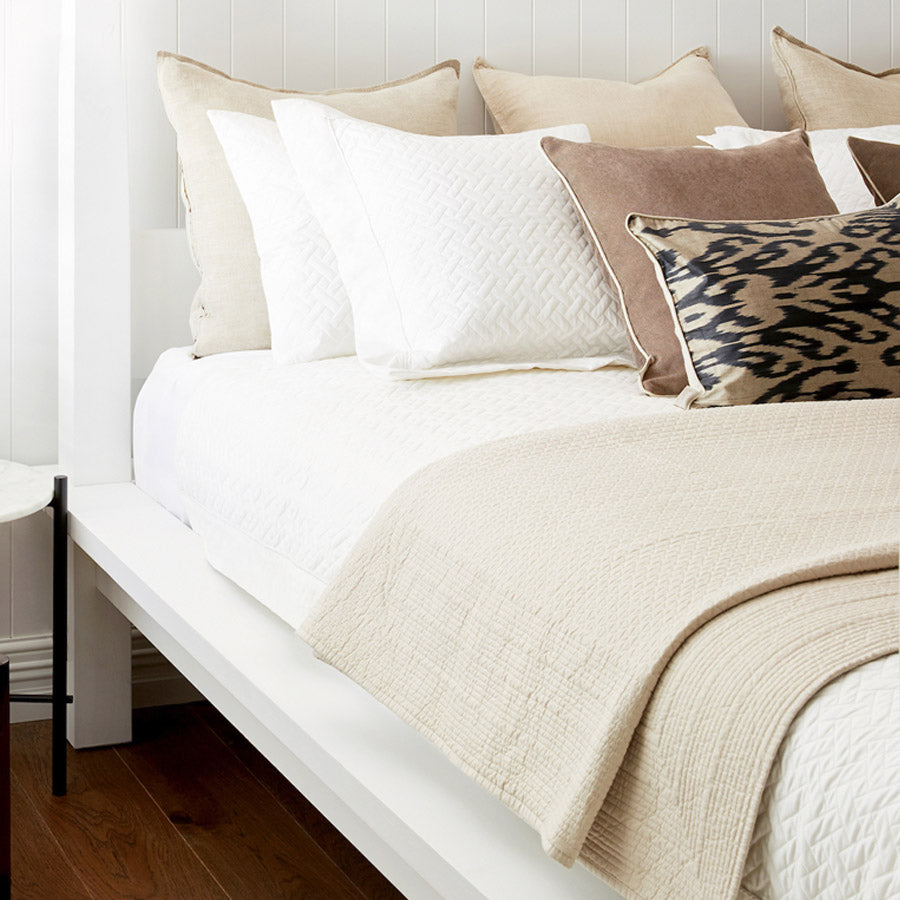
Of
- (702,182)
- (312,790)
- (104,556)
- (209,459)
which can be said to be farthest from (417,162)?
(312,790)

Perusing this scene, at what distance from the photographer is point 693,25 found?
2.60 m

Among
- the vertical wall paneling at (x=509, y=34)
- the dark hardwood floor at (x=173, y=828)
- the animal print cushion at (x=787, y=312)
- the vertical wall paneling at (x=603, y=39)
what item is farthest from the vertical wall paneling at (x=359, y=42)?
the dark hardwood floor at (x=173, y=828)

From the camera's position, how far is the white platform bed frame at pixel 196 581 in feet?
3.28

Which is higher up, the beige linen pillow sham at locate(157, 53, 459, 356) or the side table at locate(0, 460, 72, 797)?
the beige linen pillow sham at locate(157, 53, 459, 356)

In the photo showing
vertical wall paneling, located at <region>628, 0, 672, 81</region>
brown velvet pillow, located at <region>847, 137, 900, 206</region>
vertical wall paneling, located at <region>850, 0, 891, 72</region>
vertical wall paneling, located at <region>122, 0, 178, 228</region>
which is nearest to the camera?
brown velvet pillow, located at <region>847, 137, 900, 206</region>

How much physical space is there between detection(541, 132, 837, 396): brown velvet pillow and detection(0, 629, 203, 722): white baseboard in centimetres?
118

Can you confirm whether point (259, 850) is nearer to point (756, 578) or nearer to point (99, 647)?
point (99, 647)

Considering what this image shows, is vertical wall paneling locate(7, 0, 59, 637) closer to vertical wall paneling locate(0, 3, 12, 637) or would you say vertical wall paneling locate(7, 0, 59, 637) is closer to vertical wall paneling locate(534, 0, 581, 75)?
vertical wall paneling locate(0, 3, 12, 637)

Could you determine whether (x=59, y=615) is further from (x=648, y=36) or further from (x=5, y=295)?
(x=648, y=36)

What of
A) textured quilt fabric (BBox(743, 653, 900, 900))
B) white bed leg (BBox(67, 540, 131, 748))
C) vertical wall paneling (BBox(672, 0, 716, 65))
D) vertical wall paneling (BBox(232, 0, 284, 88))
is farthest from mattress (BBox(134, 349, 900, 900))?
vertical wall paneling (BBox(672, 0, 716, 65))

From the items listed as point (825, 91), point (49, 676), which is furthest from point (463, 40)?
point (49, 676)

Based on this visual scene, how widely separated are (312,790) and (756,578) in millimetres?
587

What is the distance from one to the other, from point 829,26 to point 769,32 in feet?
0.56

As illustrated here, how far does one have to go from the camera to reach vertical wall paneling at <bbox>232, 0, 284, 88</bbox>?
2238 mm
